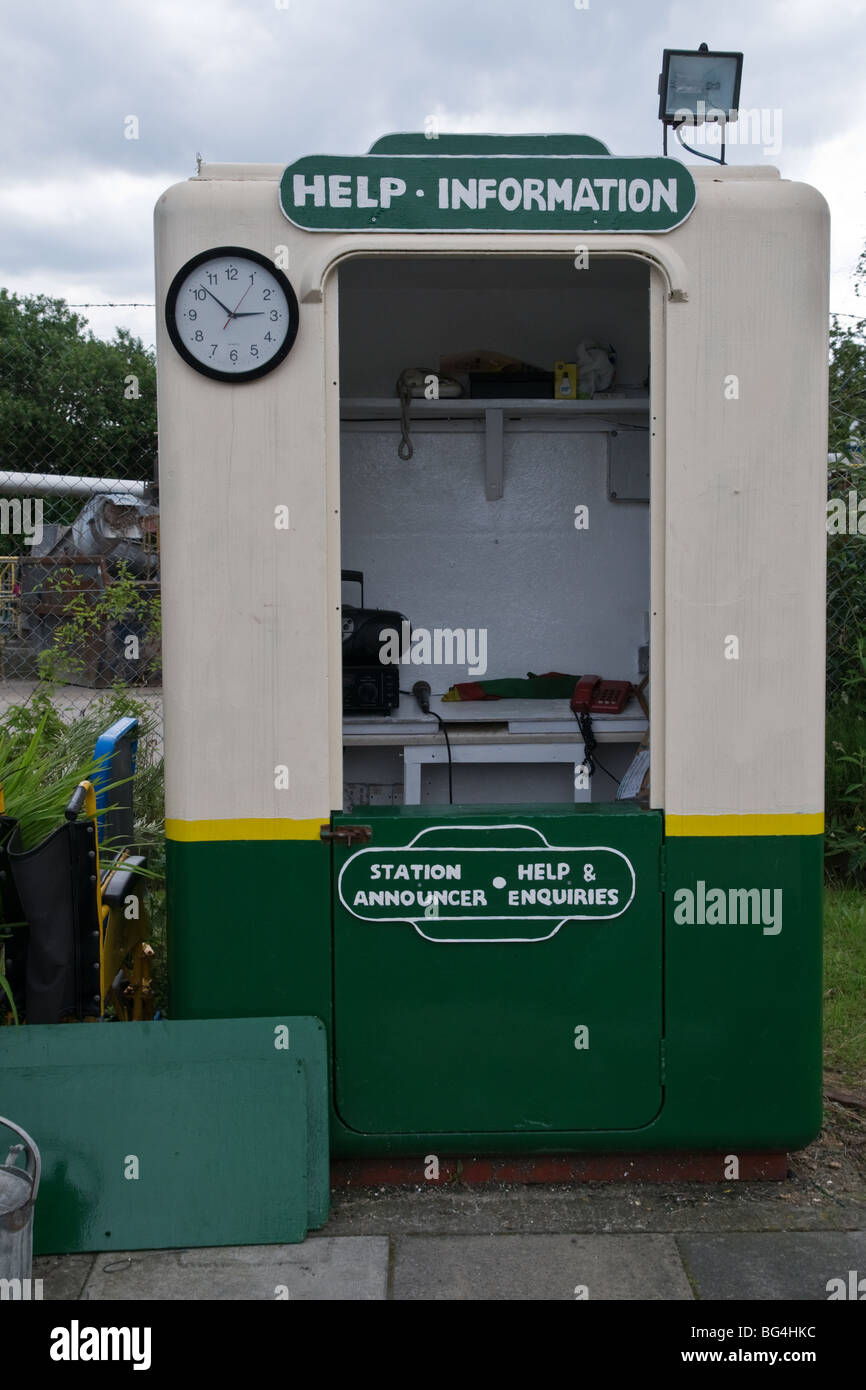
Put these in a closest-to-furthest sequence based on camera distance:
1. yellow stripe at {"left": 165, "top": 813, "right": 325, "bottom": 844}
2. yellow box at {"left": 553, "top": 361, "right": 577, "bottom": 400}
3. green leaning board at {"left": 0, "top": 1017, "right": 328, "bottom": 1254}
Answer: green leaning board at {"left": 0, "top": 1017, "right": 328, "bottom": 1254} → yellow stripe at {"left": 165, "top": 813, "right": 325, "bottom": 844} → yellow box at {"left": 553, "top": 361, "right": 577, "bottom": 400}

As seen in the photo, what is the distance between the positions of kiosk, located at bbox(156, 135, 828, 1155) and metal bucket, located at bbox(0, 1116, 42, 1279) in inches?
27.8

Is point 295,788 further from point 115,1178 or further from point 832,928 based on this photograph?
point 832,928

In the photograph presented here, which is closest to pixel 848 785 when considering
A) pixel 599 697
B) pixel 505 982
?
pixel 599 697

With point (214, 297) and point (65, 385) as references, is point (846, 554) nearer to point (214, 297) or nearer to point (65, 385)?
point (214, 297)

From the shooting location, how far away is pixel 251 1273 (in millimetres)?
2859

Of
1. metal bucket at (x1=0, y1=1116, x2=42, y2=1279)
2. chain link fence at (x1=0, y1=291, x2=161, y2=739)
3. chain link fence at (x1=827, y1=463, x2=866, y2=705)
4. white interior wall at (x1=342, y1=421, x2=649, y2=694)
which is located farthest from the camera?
chain link fence at (x1=827, y1=463, x2=866, y2=705)

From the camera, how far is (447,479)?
15.4 ft

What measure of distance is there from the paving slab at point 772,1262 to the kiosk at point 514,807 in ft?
0.94

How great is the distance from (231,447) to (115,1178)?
6.12 feet

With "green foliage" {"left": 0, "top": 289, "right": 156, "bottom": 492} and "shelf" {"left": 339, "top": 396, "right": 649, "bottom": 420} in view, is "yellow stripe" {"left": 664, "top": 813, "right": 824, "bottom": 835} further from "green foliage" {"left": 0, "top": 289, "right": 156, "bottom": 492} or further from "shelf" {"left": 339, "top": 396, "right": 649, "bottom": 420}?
"green foliage" {"left": 0, "top": 289, "right": 156, "bottom": 492}

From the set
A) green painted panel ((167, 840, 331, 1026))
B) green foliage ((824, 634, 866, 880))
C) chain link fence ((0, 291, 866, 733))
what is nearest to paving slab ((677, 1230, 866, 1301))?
green painted panel ((167, 840, 331, 1026))

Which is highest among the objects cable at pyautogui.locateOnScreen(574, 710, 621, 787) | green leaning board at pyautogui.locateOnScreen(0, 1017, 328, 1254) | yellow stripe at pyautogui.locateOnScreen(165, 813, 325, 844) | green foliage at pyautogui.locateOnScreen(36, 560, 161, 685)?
green foliage at pyautogui.locateOnScreen(36, 560, 161, 685)

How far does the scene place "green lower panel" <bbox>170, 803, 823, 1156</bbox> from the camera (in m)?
3.19
